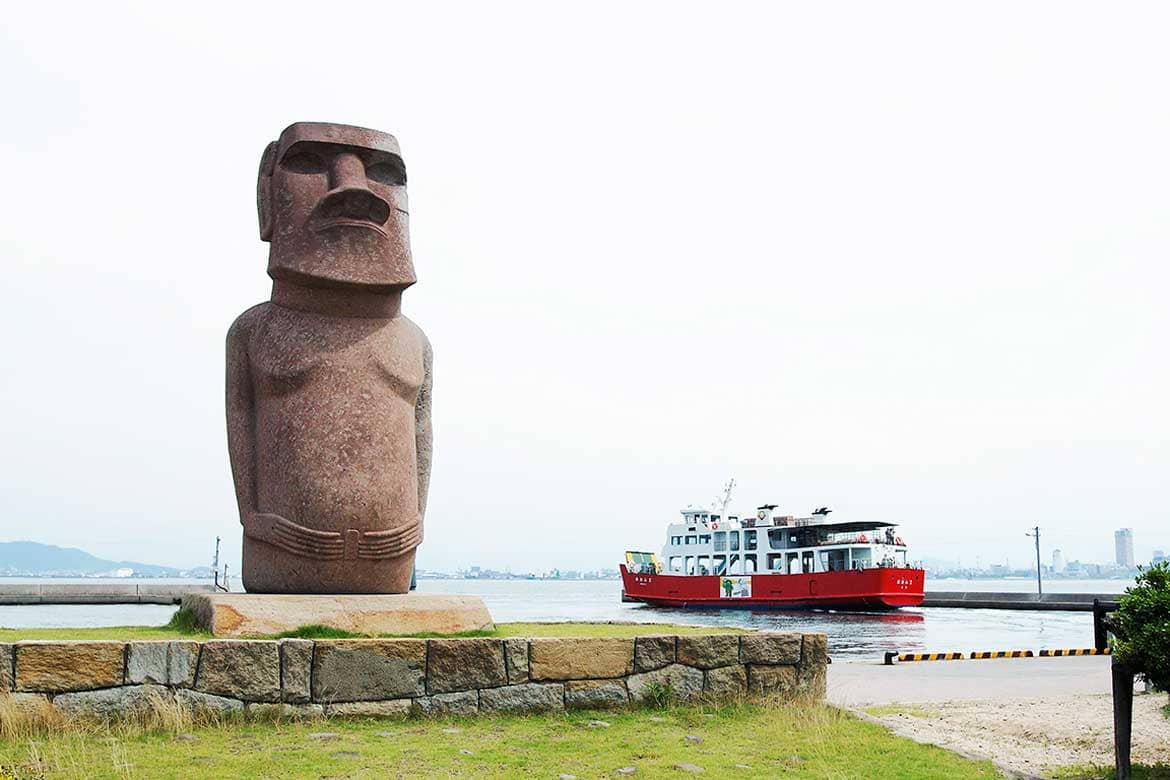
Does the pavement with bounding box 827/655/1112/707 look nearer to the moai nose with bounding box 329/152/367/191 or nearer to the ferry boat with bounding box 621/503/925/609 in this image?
the moai nose with bounding box 329/152/367/191

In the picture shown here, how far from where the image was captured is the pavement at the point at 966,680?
41.4 feet

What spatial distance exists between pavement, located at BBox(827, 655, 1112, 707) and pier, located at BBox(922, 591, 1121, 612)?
33361 millimetres

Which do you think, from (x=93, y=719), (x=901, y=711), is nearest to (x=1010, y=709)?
(x=901, y=711)

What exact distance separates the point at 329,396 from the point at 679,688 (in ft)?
11.5

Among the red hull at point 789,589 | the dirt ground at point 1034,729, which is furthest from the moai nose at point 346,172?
the red hull at point 789,589

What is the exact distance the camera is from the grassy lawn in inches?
300

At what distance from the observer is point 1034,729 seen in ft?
30.1

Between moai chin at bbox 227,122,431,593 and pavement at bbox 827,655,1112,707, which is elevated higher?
moai chin at bbox 227,122,431,593

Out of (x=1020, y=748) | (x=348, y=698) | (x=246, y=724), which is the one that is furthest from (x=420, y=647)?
(x=1020, y=748)

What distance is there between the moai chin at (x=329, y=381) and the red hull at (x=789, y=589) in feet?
116

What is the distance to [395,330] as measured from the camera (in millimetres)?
9008

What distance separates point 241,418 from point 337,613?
1955mm

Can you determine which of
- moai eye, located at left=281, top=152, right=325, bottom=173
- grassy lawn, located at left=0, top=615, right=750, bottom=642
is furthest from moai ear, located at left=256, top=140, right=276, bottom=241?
grassy lawn, located at left=0, top=615, right=750, bottom=642

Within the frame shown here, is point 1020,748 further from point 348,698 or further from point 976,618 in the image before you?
point 976,618
